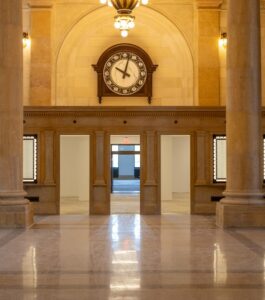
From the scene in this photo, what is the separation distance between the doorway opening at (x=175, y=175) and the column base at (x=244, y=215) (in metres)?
5.37

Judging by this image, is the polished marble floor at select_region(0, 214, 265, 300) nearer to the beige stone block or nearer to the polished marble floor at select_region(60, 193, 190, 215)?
the polished marble floor at select_region(60, 193, 190, 215)

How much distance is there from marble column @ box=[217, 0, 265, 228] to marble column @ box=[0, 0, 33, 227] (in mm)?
4657

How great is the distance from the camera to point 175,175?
27891 millimetres

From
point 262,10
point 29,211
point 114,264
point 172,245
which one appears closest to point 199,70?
point 262,10

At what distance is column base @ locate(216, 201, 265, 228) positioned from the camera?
13.8 metres

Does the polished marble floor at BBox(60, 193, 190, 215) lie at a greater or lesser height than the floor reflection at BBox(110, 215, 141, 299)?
greater

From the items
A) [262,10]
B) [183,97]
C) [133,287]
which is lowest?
[133,287]

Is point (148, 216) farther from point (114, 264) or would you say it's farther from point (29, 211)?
point (114, 264)

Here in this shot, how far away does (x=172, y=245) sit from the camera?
1119 cm

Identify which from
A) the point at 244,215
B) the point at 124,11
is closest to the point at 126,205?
the point at 244,215

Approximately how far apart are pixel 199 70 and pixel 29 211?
816 cm

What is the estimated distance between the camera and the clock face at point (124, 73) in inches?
779

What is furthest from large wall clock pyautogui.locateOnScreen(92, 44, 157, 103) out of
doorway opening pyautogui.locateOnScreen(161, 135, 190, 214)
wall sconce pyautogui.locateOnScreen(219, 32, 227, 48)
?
doorway opening pyautogui.locateOnScreen(161, 135, 190, 214)

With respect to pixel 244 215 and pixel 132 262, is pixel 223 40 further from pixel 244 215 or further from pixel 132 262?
pixel 132 262
